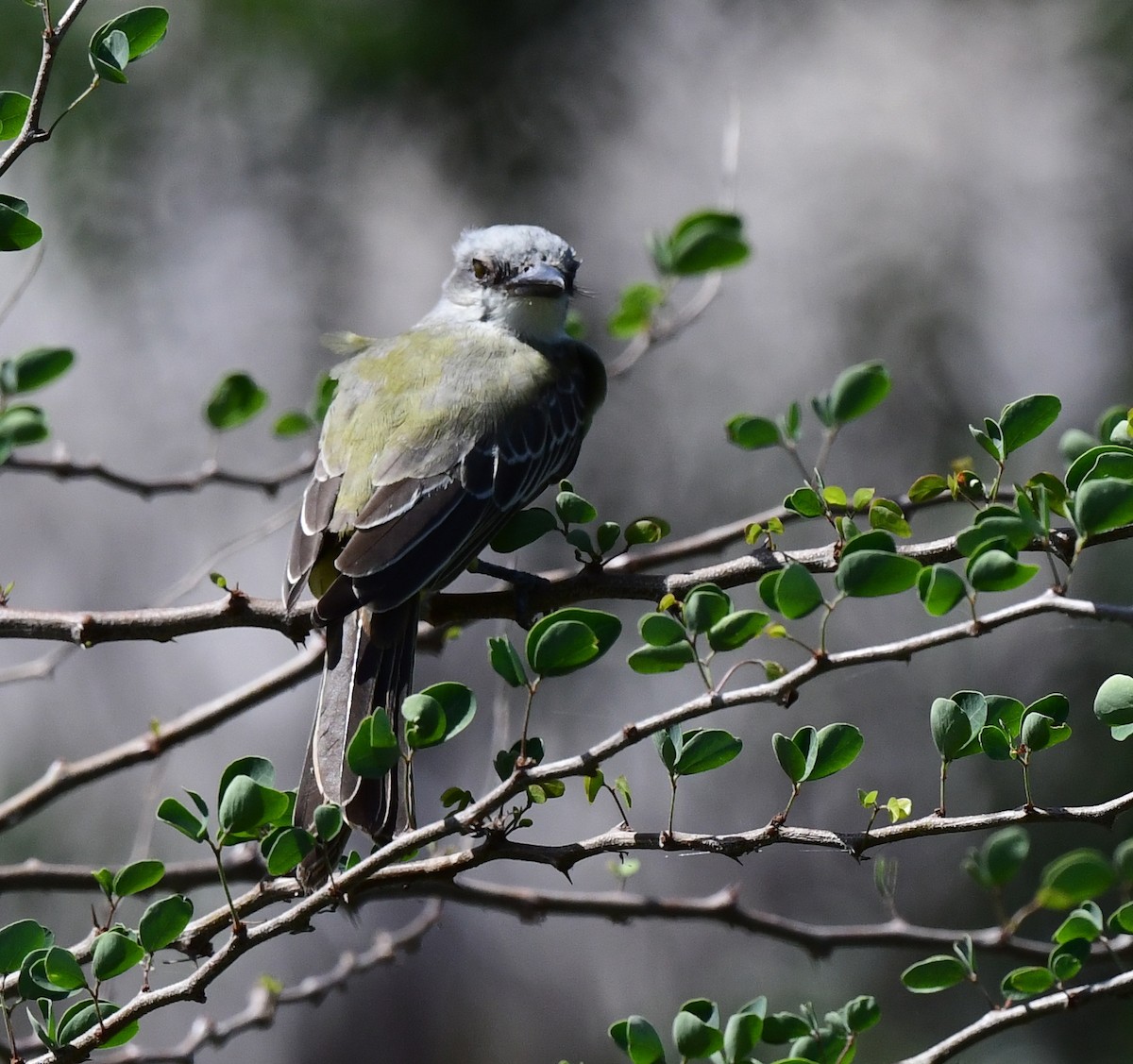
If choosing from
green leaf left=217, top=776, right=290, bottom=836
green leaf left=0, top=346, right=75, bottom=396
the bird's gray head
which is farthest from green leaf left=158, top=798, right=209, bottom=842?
the bird's gray head

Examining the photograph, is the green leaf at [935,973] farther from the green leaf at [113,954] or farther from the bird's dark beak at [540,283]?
the bird's dark beak at [540,283]

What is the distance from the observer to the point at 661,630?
1.56 m

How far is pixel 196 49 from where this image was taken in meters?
6.16

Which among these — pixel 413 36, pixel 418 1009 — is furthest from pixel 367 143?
pixel 418 1009

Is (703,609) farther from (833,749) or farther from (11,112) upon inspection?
(11,112)

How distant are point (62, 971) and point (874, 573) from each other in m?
1.08

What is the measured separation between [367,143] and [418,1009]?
4440mm

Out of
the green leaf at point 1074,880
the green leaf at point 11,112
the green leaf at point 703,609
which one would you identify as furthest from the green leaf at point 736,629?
the green leaf at point 11,112

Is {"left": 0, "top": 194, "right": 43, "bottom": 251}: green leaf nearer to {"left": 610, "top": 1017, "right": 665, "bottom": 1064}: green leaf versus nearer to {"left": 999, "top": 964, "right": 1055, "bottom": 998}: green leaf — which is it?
{"left": 610, "top": 1017, "right": 665, "bottom": 1064}: green leaf

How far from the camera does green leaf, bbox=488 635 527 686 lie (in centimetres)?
157

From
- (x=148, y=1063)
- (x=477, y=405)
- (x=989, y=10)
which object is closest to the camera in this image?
(x=148, y=1063)

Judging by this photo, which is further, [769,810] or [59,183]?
[769,810]

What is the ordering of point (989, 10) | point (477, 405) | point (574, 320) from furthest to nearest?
point (989, 10) < point (574, 320) < point (477, 405)

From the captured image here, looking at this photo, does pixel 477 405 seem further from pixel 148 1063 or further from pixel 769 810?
pixel 769 810
